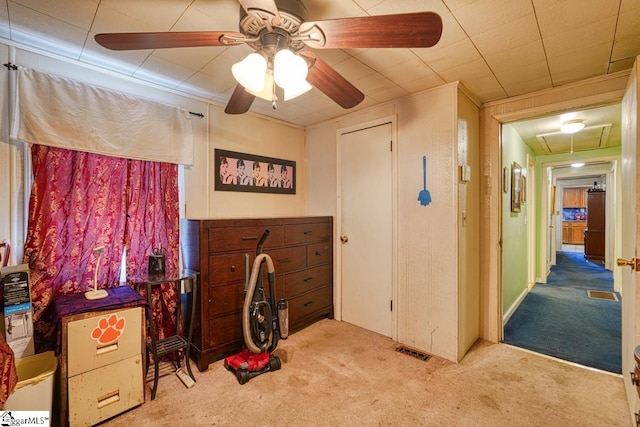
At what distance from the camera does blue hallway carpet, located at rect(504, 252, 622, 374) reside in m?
2.50

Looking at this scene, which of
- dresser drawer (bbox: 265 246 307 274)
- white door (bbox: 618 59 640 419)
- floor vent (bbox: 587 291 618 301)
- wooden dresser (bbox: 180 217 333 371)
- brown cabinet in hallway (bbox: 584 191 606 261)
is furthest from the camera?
brown cabinet in hallway (bbox: 584 191 606 261)

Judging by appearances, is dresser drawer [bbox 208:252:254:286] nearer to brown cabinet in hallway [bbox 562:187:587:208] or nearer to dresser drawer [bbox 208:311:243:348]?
dresser drawer [bbox 208:311:243:348]

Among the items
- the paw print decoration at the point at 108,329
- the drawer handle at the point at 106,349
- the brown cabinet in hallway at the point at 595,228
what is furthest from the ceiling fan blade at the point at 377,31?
the brown cabinet in hallway at the point at 595,228

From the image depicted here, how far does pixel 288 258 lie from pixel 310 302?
59cm

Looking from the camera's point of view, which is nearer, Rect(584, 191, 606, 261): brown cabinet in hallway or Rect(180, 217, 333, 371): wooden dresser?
Rect(180, 217, 333, 371): wooden dresser

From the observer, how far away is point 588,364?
232cm

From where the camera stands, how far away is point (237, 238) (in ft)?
7.95

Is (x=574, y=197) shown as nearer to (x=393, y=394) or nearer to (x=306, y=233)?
(x=306, y=233)

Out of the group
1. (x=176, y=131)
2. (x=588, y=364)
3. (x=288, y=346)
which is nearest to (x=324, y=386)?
(x=288, y=346)

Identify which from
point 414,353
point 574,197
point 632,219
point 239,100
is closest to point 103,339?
point 239,100

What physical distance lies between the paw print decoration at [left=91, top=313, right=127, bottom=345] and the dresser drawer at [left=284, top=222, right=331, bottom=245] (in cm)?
144

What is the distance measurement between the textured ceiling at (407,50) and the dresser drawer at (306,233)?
50.7 inches

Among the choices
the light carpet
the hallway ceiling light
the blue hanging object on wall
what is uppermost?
the hallway ceiling light

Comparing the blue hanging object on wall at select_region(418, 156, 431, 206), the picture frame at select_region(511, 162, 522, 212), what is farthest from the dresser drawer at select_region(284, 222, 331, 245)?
the picture frame at select_region(511, 162, 522, 212)
